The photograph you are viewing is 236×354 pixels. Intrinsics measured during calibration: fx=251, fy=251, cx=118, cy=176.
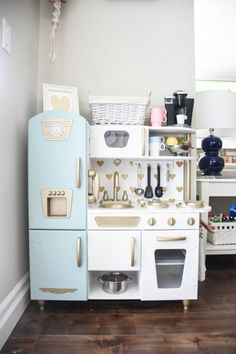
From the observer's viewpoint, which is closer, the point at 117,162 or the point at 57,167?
the point at 57,167

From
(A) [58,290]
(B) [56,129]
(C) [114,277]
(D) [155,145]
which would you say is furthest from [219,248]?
(B) [56,129]

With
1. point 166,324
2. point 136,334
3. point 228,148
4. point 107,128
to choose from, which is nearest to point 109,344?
point 136,334

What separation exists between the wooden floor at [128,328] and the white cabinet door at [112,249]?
294mm

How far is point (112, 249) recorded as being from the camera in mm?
1555

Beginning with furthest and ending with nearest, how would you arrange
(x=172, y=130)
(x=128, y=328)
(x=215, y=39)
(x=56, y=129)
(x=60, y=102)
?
(x=215, y=39) < (x=172, y=130) < (x=60, y=102) < (x=56, y=129) < (x=128, y=328)

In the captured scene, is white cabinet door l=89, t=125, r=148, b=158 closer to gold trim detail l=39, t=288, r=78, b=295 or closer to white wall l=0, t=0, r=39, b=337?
white wall l=0, t=0, r=39, b=337

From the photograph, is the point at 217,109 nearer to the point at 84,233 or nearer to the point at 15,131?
the point at 84,233

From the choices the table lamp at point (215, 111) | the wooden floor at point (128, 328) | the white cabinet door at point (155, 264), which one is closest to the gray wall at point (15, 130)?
the wooden floor at point (128, 328)

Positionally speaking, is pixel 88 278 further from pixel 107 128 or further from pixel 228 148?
pixel 228 148

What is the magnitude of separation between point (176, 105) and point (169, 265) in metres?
1.12

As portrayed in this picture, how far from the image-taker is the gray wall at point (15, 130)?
1.35 meters

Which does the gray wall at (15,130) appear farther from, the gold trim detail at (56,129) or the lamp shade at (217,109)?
the lamp shade at (217,109)

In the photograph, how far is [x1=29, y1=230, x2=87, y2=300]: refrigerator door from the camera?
5.04 ft

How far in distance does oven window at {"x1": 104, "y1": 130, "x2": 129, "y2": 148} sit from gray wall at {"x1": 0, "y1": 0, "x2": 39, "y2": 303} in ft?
1.85
